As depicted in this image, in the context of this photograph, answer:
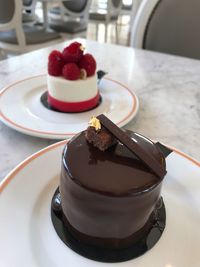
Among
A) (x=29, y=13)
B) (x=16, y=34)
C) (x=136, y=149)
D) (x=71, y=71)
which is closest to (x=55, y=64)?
(x=71, y=71)

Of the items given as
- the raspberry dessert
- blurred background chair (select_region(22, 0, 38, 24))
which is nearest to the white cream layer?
the raspberry dessert

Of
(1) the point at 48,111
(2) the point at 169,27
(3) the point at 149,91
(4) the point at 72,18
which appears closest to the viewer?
(1) the point at 48,111

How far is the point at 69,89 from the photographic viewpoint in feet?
2.22

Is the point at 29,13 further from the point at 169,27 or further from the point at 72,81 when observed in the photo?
the point at 72,81

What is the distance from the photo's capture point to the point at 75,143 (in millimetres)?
391

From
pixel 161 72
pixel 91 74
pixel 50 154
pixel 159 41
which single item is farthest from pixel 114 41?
pixel 50 154

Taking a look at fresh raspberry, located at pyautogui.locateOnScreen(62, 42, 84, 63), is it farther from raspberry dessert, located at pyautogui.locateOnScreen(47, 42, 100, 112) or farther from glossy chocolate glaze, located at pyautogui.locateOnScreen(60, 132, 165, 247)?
glossy chocolate glaze, located at pyautogui.locateOnScreen(60, 132, 165, 247)

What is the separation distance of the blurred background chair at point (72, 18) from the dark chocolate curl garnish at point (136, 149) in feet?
8.72

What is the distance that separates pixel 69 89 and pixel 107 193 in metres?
0.41

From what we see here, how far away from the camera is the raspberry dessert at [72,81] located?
675mm

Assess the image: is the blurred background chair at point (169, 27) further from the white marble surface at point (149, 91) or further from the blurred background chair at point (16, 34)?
the blurred background chair at point (16, 34)

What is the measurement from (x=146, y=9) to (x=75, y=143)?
1066 mm

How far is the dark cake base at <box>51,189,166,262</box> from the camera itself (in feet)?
1.15

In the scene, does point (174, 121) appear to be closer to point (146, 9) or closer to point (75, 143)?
point (75, 143)
